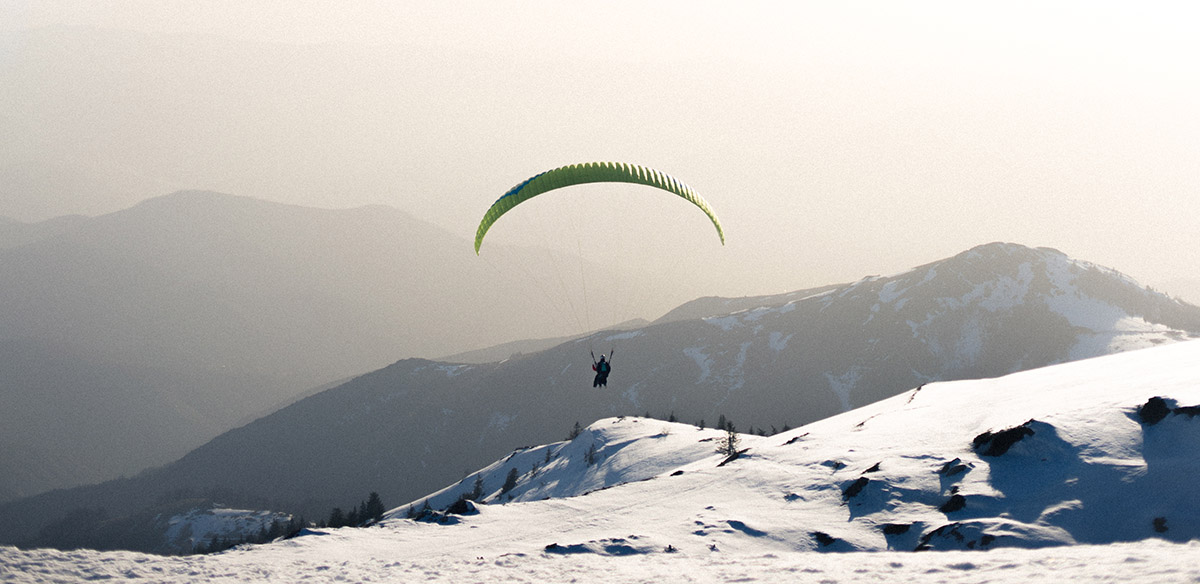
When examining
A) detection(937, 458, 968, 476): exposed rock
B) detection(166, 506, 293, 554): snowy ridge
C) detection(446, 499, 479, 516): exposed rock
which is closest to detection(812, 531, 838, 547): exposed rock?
detection(937, 458, 968, 476): exposed rock

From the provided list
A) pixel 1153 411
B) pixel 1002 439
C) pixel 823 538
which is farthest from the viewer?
pixel 1002 439

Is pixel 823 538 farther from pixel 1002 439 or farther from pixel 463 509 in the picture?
pixel 463 509

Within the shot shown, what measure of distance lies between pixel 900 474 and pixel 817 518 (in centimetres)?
504

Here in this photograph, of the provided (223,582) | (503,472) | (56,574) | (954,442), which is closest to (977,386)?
(954,442)

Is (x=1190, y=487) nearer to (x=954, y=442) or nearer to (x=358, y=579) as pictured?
(x=954, y=442)

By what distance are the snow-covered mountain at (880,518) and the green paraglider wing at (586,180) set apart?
1240 centimetres

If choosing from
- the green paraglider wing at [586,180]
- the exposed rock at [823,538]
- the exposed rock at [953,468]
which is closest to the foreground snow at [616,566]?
the exposed rock at [823,538]

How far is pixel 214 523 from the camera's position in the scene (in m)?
150

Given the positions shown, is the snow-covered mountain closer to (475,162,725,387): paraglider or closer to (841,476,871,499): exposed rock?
(841,476,871,499): exposed rock

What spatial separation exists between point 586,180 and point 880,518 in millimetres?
17327

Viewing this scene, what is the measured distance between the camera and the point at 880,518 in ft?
85.8

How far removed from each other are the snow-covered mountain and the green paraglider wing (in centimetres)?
1240

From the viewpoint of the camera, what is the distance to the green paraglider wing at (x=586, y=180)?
82.9ft

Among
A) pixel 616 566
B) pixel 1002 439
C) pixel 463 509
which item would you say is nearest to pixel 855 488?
pixel 1002 439
